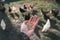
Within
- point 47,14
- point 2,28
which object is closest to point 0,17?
point 2,28

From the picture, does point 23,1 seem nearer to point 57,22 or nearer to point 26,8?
point 26,8

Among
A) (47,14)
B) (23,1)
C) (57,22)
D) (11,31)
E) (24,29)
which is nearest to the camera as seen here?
(24,29)

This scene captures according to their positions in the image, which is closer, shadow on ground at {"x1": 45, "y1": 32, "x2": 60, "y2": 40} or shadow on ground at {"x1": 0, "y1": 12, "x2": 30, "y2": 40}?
shadow on ground at {"x1": 0, "y1": 12, "x2": 30, "y2": 40}

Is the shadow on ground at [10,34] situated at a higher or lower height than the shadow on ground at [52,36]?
higher

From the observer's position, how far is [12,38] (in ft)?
17.0

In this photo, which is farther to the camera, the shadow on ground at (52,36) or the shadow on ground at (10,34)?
the shadow on ground at (52,36)

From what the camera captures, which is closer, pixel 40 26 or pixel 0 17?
pixel 40 26

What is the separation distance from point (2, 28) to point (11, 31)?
0.73 ft

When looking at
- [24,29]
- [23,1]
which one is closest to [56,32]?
[24,29]

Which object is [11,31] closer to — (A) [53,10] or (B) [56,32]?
(B) [56,32]

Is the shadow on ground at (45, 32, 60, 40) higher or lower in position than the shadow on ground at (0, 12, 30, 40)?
lower

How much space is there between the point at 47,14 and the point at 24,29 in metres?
1.59

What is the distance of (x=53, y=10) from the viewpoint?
22.4ft

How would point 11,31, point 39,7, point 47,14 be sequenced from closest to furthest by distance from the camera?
point 11,31 → point 47,14 → point 39,7
